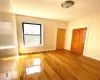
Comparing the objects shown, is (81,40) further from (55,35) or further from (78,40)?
(55,35)

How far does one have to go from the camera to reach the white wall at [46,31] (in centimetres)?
392

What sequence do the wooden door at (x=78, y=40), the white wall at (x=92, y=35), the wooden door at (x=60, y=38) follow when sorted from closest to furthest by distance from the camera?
the white wall at (x=92, y=35) < the wooden door at (x=78, y=40) < the wooden door at (x=60, y=38)

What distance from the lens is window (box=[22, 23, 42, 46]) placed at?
425 centimetres

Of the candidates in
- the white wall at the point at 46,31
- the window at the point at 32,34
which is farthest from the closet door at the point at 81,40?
the window at the point at 32,34

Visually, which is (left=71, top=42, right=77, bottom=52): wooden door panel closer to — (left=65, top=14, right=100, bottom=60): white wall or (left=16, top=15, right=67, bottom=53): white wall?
(left=65, top=14, right=100, bottom=60): white wall

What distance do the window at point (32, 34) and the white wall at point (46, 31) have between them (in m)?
0.32

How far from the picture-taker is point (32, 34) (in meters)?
4.46

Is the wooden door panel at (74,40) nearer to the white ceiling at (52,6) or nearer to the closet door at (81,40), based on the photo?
the closet door at (81,40)

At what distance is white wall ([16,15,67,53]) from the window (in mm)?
315

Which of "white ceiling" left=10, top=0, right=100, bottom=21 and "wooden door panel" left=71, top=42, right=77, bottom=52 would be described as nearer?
"white ceiling" left=10, top=0, right=100, bottom=21

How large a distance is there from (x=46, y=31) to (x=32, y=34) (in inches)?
42.7

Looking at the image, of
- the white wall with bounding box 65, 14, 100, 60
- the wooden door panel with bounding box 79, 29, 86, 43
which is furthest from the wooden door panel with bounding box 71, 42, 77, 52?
the white wall with bounding box 65, 14, 100, 60

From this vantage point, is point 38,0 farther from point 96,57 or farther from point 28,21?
point 96,57

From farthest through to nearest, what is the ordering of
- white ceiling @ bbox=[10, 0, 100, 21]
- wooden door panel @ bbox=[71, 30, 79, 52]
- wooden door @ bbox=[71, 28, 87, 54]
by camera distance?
wooden door panel @ bbox=[71, 30, 79, 52], wooden door @ bbox=[71, 28, 87, 54], white ceiling @ bbox=[10, 0, 100, 21]
